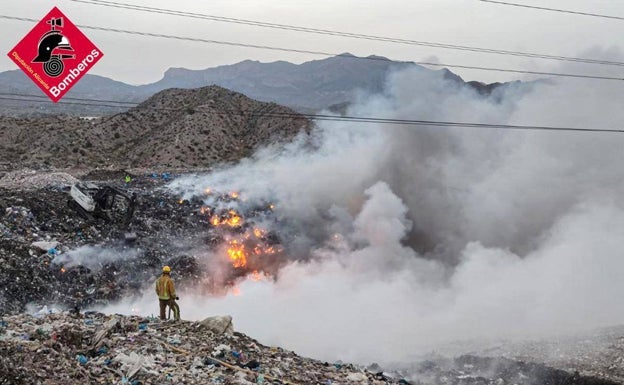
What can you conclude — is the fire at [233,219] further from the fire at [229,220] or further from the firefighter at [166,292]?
the firefighter at [166,292]

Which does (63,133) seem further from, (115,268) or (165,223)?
(115,268)

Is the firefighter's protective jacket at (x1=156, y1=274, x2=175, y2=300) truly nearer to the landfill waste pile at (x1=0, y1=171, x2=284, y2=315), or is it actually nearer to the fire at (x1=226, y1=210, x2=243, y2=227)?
the landfill waste pile at (x1=0, y1=171, x2=284, y2=315)

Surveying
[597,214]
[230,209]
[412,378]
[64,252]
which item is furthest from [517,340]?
[64,252]

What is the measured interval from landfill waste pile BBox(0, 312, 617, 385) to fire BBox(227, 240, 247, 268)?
6435mm

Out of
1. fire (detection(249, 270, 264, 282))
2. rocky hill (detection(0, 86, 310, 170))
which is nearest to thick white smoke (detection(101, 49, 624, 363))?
fire (detection(249, 270, 264, 282))

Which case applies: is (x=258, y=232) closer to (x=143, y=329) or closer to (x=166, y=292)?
(x=166, y=292)

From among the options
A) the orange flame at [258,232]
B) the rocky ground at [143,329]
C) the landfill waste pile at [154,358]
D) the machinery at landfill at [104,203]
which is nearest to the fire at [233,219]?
the rocky ground at [143,329]

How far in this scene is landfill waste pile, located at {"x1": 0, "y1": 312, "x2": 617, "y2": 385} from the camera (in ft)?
22.7

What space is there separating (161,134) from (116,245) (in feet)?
89.4

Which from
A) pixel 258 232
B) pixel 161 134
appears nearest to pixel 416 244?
pixel 258 232

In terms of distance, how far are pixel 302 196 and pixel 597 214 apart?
36.6ft

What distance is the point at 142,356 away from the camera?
7863 mm

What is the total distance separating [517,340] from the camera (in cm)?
1301

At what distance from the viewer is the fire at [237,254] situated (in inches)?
647
